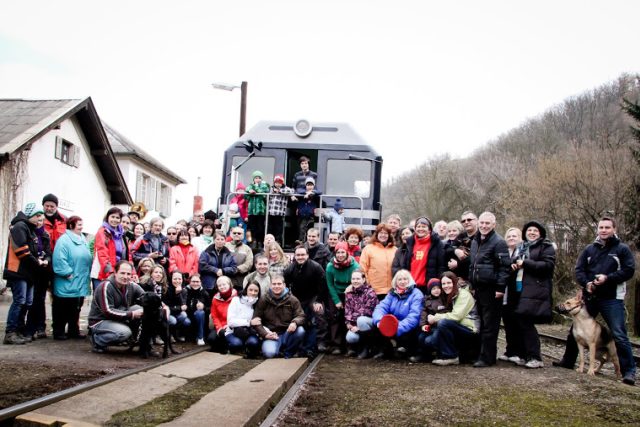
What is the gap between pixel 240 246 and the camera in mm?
10406

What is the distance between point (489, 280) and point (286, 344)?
115 inches

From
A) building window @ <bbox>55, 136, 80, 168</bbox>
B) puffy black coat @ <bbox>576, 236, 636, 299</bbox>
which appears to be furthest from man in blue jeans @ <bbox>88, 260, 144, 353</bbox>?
building window @ <bbox>55, 136, 80, 168</bbox>

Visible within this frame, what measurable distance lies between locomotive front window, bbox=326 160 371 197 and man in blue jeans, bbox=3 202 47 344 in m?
6.45

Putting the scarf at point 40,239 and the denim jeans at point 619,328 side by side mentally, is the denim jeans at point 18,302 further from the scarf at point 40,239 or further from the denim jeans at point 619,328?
the denim jeans at point 619,328

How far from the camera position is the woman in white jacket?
349 inches

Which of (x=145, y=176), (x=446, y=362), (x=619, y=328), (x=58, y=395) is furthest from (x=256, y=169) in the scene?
(x=145, y=176)

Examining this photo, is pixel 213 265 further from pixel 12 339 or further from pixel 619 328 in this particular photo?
pixel 619 328

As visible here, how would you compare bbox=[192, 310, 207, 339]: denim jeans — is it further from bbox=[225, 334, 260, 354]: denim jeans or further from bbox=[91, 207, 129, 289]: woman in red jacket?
bbox=[91, 207, 129, 289]: woman in red jacket

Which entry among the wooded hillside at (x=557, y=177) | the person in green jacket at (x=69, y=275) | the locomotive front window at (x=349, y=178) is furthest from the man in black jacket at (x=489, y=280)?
the wooded hillside at (x=557, y=177)

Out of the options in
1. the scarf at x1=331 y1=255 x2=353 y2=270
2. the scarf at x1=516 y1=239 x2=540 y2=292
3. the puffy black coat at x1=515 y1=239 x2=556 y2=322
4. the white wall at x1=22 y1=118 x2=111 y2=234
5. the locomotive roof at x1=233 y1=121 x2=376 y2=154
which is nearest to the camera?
the puffy black coat at x1=515 y1=239 x2=556 y2=322

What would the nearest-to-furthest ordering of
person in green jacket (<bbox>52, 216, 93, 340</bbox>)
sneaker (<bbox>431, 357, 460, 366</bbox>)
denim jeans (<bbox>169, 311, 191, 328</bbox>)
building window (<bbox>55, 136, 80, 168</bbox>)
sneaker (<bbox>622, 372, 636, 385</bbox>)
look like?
1. sneaker (<bbox>622, 372, 636, 385</bbox>)
2. sneaker (<bbox>431, 357, 460, 366</bbox>)
3. person in green jacket (<bbox>52, 216, 93, 340</bbox>)
4. denim jeans (<bbox>169, 311, 191, 328</bbox>)
5. building window (<bbox>55, 136, 80, 168</bbox>)

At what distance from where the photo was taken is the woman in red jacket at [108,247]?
9.06 m

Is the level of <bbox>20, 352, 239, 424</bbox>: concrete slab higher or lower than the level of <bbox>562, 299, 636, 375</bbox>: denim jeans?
lower

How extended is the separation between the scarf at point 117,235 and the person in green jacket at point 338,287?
3094mm
